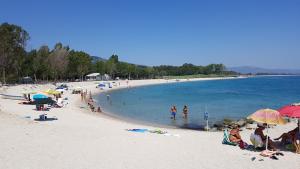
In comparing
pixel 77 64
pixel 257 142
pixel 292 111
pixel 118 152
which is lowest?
pixel 118 152

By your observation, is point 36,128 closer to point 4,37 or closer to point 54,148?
point 54,148

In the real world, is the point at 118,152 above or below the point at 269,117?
below

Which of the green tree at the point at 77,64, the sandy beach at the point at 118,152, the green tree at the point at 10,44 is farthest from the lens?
the green tree at the point at 77,64

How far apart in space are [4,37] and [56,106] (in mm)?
42394

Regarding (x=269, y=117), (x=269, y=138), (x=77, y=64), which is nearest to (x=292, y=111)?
(x=269, y=117)

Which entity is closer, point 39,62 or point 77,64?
point 39,62

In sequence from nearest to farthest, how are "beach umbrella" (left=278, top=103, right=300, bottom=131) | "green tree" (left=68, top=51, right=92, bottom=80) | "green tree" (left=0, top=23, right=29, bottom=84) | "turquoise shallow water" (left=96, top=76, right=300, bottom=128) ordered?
"beach umbrella" (left=278, top=103, right=300, bottom=131)
"turquoise shallow water" (left=96, top=76, right=300, bottom=128)
"green tree" (left=0, top=23, right=29, bottom=84)
"green tree" (left=68, top=51, right=92, bottom=80)

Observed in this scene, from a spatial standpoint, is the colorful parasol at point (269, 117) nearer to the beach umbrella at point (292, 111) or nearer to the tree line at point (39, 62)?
the beach umbrella at point (292, 111)

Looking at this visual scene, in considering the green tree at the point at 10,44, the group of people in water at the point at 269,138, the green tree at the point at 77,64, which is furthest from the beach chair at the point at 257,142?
the green tree at the point at 77,64

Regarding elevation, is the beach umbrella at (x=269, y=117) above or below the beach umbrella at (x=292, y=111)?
below

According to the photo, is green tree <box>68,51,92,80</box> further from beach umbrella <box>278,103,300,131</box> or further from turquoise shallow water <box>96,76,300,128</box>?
beach umbrella <box>278,103,300,131</box>

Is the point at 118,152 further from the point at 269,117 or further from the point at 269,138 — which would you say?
the point at 269,138

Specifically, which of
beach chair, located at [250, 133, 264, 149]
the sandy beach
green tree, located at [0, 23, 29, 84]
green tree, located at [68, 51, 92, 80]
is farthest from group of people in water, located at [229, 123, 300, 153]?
green tree, located at [68, 51, 92, 80]

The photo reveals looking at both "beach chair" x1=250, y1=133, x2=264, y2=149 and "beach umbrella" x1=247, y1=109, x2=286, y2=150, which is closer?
"beach umbrella" x1=247, y1=109, x2=286, y2=150
